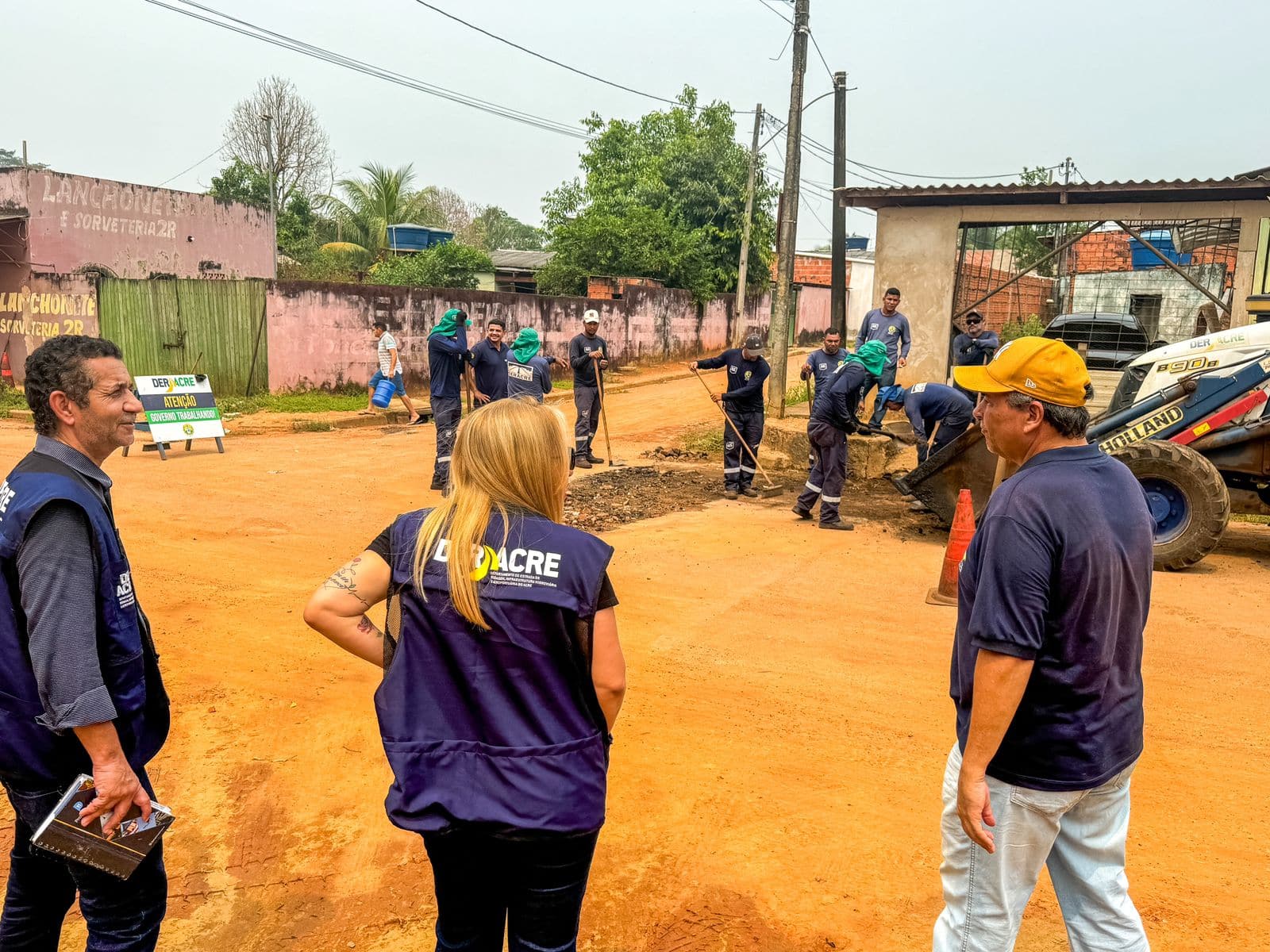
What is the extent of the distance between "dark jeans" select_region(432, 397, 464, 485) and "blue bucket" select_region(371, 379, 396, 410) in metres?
5.53

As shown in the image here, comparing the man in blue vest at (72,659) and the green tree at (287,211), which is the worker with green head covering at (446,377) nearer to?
the man in blue vest at (72,659)

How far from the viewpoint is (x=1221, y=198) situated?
13758 millimetres

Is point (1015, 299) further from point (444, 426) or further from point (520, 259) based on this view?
point (520, 259)

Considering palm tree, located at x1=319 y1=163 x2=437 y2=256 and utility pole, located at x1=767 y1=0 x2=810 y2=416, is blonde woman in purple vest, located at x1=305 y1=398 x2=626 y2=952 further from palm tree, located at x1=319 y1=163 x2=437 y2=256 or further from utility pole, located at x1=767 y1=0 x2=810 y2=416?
palm tree, located at x1=319 y1=163 x2=437 y2=256

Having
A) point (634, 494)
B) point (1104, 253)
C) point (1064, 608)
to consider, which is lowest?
point (634, 494)

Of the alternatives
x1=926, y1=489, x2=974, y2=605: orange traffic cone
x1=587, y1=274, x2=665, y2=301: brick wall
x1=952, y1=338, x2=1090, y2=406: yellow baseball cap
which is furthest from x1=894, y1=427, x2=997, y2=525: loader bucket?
x1=587, y1=274, x2=665, y2=301: brick wall

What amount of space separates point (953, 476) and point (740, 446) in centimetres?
301

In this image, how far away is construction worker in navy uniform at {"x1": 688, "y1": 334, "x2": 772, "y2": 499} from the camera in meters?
11.2

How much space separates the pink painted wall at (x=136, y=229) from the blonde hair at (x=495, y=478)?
68.9 feet

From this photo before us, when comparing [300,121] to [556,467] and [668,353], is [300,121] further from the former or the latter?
[556,467]

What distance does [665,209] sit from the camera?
3206 cm

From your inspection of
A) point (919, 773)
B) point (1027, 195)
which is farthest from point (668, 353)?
point (919, 773)

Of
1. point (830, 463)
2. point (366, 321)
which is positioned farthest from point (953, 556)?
point (366, 321)

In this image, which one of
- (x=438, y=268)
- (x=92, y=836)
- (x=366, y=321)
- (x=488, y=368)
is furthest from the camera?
(x=438, y=268)
